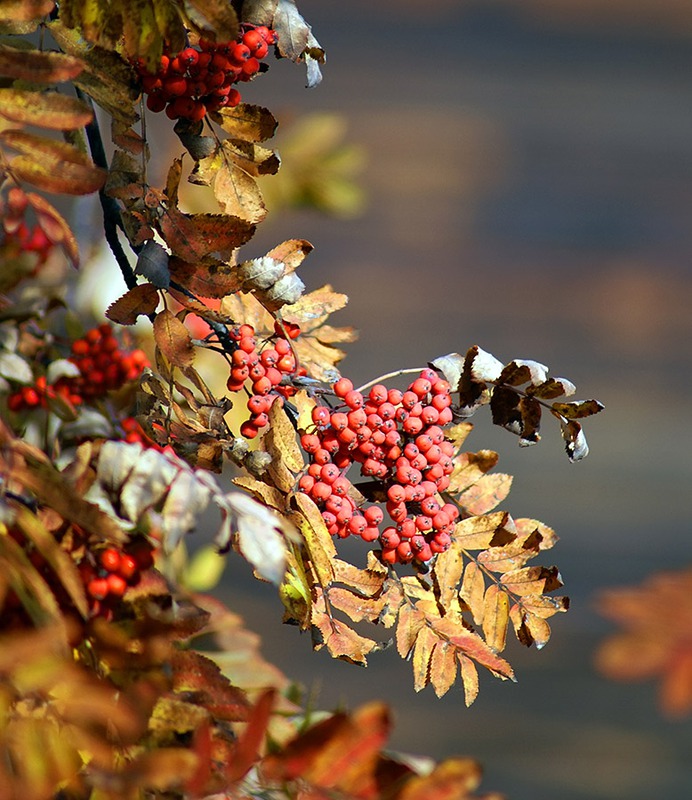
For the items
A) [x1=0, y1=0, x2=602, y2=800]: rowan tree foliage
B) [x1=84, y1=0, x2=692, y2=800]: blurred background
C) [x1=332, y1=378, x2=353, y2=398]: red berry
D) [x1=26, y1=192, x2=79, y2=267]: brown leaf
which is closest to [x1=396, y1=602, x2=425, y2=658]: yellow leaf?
[x1=0, y1=0, x2=602, y2=800]: rowan tree foliage

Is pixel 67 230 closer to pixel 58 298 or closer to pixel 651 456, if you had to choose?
pixel 58 298

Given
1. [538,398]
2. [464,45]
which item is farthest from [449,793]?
[464,45]

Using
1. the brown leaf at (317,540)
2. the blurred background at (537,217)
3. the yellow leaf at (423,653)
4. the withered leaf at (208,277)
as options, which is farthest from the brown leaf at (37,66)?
the blurred background at (537,217)

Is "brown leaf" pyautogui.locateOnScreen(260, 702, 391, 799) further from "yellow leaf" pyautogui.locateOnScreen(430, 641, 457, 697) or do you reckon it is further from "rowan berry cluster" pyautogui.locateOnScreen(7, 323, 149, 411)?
"rowan berry cluster" pyautogui.locateOnScreen(7, 323, 149, 411)

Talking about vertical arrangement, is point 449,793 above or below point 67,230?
below

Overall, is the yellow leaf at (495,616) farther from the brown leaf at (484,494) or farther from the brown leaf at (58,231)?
the brown leaf at (58,231)
